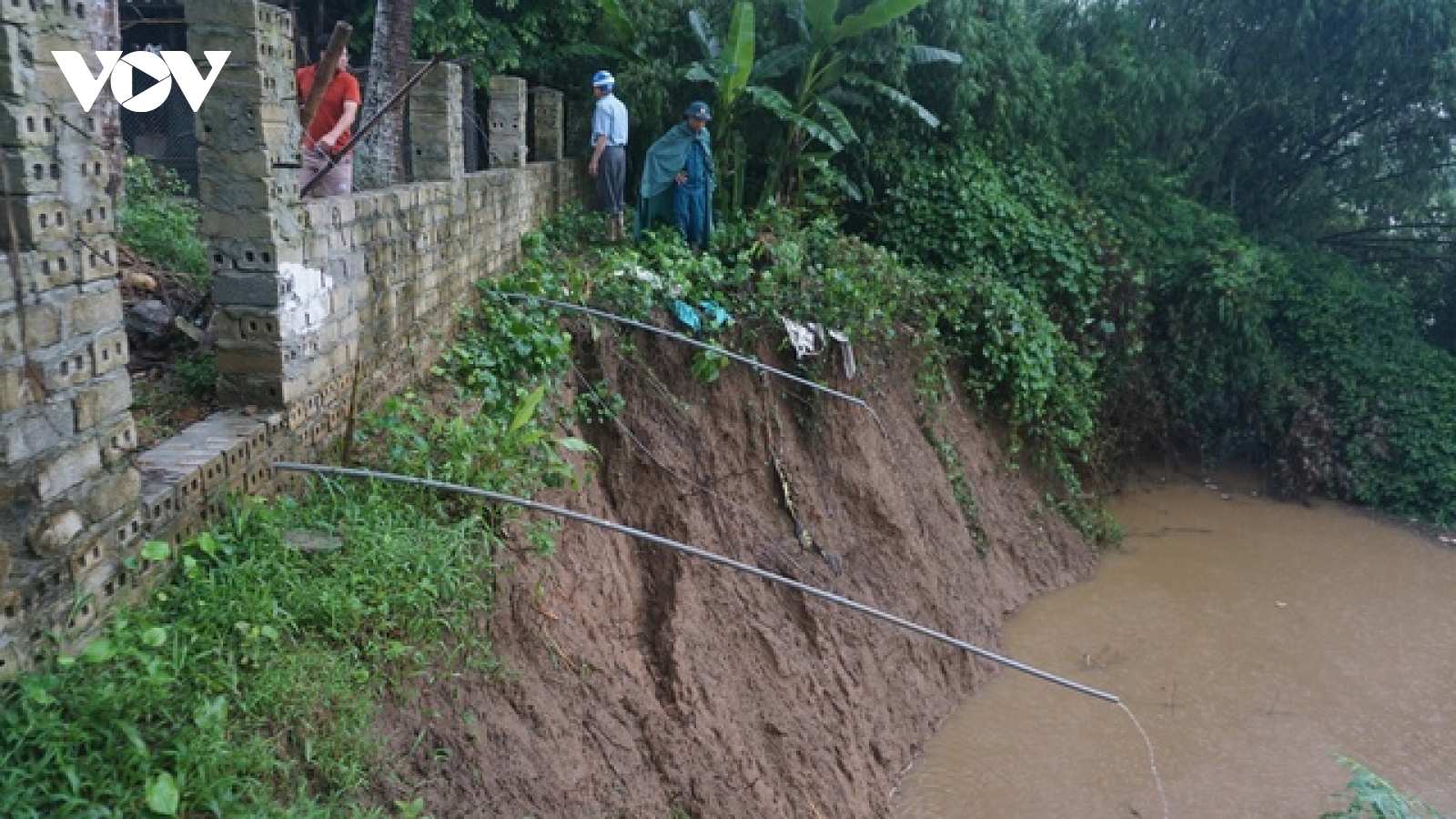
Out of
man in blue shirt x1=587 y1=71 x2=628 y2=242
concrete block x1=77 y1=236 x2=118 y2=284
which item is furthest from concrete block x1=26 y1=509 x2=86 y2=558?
man in blue shirt x1=587 y1=71 x2=628 y2=242

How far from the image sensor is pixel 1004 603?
940 cm

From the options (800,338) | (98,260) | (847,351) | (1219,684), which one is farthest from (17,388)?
(1219,684)

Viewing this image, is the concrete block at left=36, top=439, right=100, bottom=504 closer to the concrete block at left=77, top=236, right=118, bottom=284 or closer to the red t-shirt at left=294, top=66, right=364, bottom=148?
the concrete block at left=77, top=236, right=118, bottom=284

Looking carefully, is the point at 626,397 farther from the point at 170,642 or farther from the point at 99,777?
the point at 99,777

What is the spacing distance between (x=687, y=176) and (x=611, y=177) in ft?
2.92

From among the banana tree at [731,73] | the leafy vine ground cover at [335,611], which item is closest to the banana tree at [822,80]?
the banana tree at [731,73]

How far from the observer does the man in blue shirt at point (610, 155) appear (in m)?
9.64

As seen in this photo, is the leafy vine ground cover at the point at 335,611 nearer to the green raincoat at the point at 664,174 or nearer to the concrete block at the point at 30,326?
the concrete block at the point at 30,326

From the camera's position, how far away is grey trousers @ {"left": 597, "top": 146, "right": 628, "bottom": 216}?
9.77 metres

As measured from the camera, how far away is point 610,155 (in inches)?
386

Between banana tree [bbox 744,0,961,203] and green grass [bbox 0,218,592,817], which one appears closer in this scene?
green grass [bbox 0,218,592,817]

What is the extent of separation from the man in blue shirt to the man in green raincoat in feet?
1.25

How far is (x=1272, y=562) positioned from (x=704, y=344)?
6.93 meters

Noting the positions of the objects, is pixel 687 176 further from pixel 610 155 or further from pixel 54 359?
pixel 54 359
